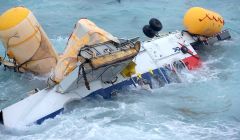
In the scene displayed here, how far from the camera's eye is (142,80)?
11.5 meters

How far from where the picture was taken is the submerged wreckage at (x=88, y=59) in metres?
10.0

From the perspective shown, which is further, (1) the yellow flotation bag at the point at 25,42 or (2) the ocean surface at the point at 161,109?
(1) the yellow flotation bag at the point at 25,42

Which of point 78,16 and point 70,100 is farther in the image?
point 78,16

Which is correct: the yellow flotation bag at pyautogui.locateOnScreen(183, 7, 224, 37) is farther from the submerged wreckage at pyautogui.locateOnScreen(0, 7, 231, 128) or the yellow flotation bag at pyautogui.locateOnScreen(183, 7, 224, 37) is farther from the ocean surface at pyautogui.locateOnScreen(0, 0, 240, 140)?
the ocean surface at pyautogui.locateOnScreen(0, 0, 240, 140)

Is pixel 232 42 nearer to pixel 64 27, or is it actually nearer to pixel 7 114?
pixel 64 27

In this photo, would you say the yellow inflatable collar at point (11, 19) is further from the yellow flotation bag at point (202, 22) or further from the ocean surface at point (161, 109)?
the yellow flotation bag at point (202, 22)

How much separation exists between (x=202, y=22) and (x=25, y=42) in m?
5.29

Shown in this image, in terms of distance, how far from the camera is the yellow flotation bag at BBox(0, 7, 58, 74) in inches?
446

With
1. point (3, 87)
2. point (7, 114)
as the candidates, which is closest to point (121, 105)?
point (7, 114)

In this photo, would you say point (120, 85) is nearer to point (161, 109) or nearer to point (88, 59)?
point (161, 109)

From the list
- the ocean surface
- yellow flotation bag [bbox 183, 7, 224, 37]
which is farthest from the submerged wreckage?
the ocean surface

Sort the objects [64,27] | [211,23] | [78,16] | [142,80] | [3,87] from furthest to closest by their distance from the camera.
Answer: [78,16], [64,27], [211,23], [3,87], [142,80]

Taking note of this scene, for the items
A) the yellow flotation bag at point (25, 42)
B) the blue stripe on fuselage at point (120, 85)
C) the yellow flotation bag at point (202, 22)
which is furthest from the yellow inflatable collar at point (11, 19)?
the yellow flotation bag at point (202, 22)

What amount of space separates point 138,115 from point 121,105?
0.63 meters
